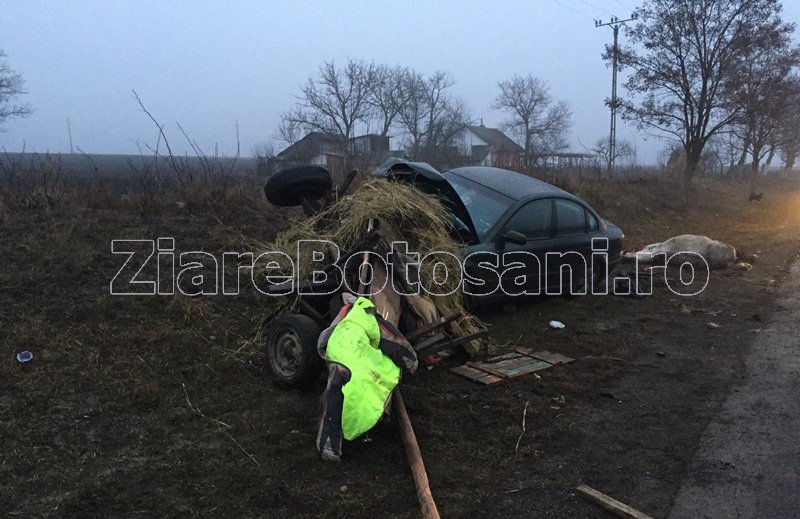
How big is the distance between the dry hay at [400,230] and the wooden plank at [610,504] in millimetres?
2239

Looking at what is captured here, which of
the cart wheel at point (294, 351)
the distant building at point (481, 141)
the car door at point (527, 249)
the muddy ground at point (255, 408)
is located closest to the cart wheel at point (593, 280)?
the muddy ground at point (255, 408)

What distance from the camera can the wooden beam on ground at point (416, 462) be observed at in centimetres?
312

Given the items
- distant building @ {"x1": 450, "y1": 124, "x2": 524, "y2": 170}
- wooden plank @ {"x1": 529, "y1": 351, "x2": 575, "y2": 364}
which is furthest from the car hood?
distant building @ {"x1": 450, "y1": 124, "x2": 524, "y2": 170}

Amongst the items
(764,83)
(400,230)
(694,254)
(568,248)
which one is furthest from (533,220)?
(764,83)

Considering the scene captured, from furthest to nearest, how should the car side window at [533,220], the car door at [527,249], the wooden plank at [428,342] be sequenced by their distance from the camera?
the car side window at [533,220] → the car door at [527,249] → the wooden plank at [428,342]

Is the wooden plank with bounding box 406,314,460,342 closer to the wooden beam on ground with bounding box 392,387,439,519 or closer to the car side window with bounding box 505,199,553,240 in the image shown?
the wooden beam on ground with bounding box 392,387,439,519

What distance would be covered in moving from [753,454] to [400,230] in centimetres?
350

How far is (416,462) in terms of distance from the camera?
11.7ft

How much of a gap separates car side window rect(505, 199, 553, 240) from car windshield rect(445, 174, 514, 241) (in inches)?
7.6

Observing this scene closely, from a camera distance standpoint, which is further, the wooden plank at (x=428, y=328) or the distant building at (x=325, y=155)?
the distant building at (x=325, y=155)

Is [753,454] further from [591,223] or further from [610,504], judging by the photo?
[591,223]

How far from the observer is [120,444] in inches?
153

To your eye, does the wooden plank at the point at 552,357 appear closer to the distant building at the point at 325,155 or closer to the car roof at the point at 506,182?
the car roof at the point at 506,182

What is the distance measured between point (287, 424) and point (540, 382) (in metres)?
2.36
